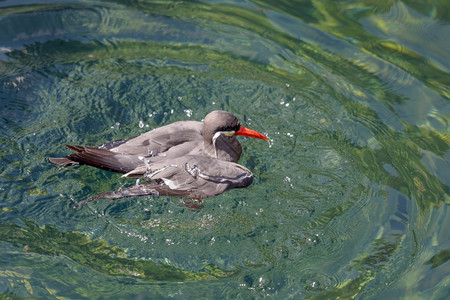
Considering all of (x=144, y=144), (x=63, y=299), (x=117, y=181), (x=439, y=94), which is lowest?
(x=63, y=299)

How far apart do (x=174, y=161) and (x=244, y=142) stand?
131 centimetres

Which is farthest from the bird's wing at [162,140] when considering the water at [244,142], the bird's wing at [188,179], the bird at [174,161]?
the water at [244,142]

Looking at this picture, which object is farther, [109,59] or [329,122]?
[109,59]

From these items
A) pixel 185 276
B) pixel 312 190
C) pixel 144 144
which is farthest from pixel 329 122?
pixel 185 276

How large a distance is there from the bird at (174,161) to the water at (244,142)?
0.18 meters

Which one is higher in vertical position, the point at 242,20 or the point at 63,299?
the point at 242,20

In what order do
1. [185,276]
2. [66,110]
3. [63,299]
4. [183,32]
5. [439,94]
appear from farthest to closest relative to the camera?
1. [183,32]
2. [439,94]
3. [66,110]
4. [185,276]
5. [63,299]

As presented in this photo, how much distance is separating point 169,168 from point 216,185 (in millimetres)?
569

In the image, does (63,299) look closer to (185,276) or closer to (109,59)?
(185,276)

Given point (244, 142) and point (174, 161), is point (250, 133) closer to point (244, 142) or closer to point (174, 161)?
point (244, 142)

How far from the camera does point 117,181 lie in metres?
6.58

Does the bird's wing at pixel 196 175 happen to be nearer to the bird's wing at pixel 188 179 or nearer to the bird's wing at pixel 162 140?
the bird's wing at pixel 188 179

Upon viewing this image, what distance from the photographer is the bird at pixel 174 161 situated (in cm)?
627

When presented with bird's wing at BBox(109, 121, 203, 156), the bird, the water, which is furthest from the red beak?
bird's wing at BBox(109, 121, 203, 156)
